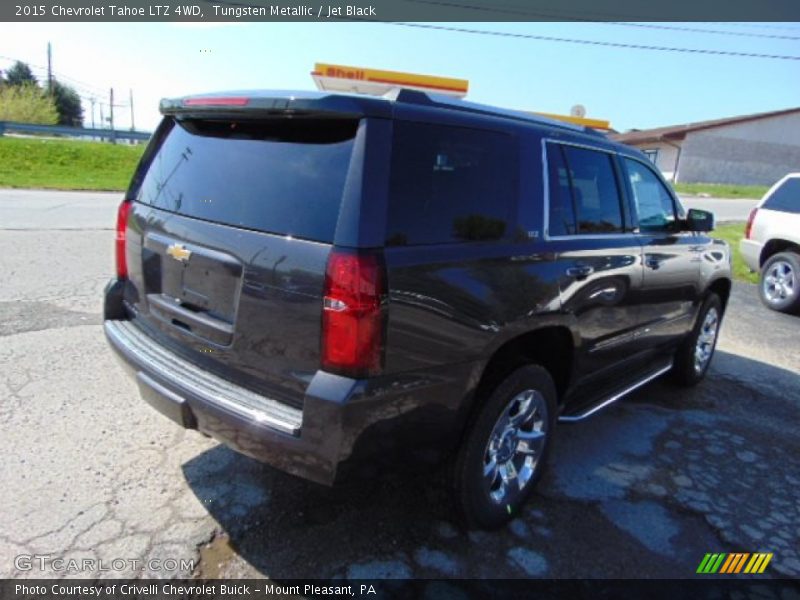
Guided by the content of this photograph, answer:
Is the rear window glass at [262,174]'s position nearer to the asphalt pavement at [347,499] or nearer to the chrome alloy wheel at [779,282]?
the asphalt pavement at [347,499]

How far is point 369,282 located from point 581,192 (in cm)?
168

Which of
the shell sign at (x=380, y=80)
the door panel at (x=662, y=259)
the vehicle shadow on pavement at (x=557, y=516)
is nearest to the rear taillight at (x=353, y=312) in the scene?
the vehicle shadow on pavement at (x=557, y=516)

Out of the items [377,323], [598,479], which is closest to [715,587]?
[598,479]

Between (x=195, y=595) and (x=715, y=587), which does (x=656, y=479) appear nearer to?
(x=715, y=587)

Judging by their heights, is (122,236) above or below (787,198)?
below

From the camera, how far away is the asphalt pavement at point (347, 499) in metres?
2.50

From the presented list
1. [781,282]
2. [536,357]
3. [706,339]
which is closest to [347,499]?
[536,357]

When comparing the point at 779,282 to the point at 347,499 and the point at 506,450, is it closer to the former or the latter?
the point at 506,450

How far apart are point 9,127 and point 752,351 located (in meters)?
41.1

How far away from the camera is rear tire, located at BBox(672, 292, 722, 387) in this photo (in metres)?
4.73

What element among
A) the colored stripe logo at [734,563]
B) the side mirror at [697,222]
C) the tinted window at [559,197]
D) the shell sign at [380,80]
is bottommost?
the colored stripe logo at [734,563]

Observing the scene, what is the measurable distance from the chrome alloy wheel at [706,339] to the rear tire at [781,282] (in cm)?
346

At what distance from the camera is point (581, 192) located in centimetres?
316

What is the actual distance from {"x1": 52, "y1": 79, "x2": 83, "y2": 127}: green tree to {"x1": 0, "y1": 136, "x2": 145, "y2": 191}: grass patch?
5170 centimetres
